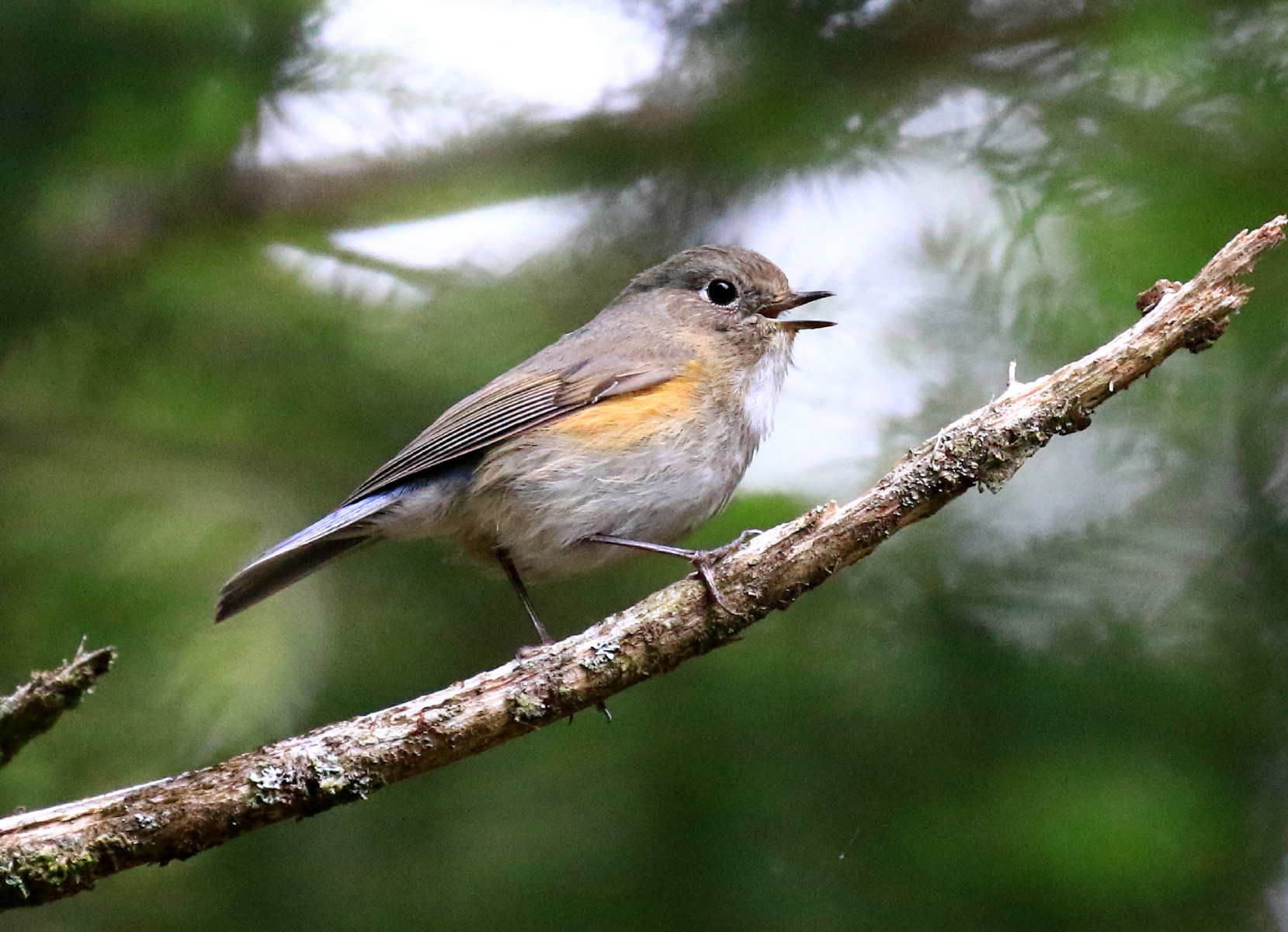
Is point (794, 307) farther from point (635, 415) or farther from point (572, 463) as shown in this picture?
point (572, 463)

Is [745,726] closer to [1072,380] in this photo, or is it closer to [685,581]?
[685,581]

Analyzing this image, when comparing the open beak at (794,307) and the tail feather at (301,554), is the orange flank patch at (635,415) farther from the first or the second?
the tail feather at (301,554)

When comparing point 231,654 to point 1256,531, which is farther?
point 231,654

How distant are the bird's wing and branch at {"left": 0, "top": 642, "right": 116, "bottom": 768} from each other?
1.15m

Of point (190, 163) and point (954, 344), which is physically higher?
point (190, 163)

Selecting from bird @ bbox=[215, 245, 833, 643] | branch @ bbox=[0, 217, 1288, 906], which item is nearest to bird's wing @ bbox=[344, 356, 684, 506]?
bird @ bbox=[215, 245, 833, 643]

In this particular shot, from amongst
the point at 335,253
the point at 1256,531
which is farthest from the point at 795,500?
the point at 335,253

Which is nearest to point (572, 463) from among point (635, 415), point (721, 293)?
point (635, 415)

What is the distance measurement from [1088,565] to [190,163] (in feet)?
8.49

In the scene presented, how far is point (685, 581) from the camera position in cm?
274

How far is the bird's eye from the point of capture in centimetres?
418

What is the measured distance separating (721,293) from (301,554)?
1.55 m

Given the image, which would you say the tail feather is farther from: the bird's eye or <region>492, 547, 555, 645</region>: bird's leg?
the bird's eye

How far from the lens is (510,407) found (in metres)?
3.73
